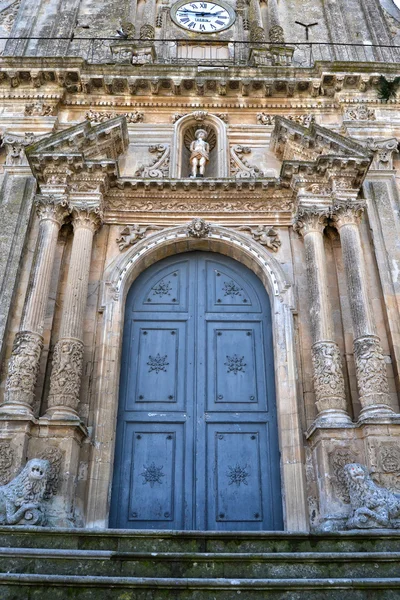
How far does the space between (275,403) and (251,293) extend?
6.48ft

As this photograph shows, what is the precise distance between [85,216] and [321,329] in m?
4.14

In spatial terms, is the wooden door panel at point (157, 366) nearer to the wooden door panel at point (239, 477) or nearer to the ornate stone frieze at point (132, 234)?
the wooden door panel at point (239, 477)

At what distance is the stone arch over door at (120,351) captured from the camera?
25.5 ft

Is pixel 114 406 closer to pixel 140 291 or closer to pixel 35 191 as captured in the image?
pixel 140 291

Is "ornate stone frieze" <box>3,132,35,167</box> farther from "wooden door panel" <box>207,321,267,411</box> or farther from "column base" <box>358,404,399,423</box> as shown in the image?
"column base" <box>358,404,399,423</box>

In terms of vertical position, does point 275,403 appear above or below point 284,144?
below

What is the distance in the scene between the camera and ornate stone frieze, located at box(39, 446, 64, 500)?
284 inches

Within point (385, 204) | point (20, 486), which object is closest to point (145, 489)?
point (20, 486)

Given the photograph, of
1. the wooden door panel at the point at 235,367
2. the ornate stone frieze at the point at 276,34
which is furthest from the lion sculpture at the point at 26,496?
the ornate stone frieze at the point at 276,34

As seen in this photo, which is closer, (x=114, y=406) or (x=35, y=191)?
(x=114, y=406)

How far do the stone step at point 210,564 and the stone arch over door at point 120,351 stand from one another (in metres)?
2.52

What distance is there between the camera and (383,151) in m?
10.6

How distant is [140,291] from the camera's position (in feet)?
32.1

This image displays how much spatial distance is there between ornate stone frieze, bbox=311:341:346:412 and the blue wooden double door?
92 centimetres
